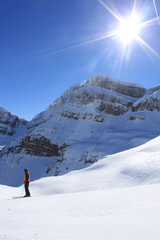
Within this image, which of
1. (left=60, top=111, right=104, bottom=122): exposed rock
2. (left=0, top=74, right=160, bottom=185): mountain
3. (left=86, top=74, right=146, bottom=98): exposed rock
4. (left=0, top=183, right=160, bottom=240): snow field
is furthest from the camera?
(left=86, top=74, right=146, bottom=98): exposed rock

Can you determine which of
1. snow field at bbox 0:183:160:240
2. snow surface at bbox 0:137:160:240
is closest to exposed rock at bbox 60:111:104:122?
snow surface at bbox 0:137:160:240

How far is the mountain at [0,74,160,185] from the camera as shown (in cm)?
3615

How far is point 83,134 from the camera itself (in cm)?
4481

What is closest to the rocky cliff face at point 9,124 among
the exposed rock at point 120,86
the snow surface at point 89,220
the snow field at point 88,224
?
the exposed rock at point 120,86

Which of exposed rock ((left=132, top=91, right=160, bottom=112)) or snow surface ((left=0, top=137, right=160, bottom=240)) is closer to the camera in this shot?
snow surface ((left=0, top=137, right=160, bottom=240))

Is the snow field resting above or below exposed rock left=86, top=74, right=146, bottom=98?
below

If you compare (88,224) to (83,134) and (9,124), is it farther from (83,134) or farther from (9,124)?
(9,124)

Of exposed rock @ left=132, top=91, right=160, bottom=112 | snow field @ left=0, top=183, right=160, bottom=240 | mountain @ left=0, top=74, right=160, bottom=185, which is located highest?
exposed rock @ left=132, top=91, right=160, bottom=112

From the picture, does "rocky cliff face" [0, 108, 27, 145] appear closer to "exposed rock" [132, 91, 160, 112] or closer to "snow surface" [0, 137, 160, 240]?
"exposed rock" [132, 91, 160, 112]

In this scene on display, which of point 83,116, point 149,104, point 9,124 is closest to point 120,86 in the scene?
point 149,104

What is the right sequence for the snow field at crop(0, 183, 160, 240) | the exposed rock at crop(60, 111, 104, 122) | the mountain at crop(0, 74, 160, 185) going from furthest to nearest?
the exposed rock at crop(60, 111, 104, 122) → the mountain at crop(0, 74, 160, 185) → the snow field at crop(0, 183, 160, 240)

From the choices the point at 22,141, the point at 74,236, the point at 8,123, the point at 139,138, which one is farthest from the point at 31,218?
the point at 8,123

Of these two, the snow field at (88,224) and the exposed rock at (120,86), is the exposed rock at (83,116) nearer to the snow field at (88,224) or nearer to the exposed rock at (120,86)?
the exposed rock at (120,86)

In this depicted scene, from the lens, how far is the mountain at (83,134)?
36.2 meters
